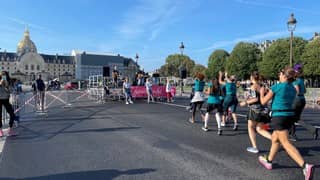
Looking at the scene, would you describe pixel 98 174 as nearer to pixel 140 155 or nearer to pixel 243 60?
pixel 140 155

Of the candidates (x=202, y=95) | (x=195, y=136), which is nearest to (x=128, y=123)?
(x=202, y=95)

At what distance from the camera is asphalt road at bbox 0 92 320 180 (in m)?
5.82

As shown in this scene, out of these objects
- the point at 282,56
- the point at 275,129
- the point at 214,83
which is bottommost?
the point at 275,129

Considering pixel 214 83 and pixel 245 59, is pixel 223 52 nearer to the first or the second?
pixel 245 59

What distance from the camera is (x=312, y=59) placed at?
61812 millimetres

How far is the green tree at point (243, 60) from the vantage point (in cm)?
7975

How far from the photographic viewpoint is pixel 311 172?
5199 millimetres

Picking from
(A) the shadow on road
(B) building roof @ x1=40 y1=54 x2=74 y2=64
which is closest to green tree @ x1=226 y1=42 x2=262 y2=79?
(A) the shadow on road

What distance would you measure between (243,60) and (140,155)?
75295mm

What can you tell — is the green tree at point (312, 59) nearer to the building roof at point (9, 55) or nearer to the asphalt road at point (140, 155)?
the asphalt road at point (140, 155)

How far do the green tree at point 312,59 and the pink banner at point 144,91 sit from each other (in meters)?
A: 43.5

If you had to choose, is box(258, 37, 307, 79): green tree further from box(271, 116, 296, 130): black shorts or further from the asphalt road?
box(271, 116, 296, 130): black shorts

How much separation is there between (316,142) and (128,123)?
6.06 meters

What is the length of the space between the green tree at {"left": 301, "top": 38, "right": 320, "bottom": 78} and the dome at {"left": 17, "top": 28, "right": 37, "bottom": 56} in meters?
140
